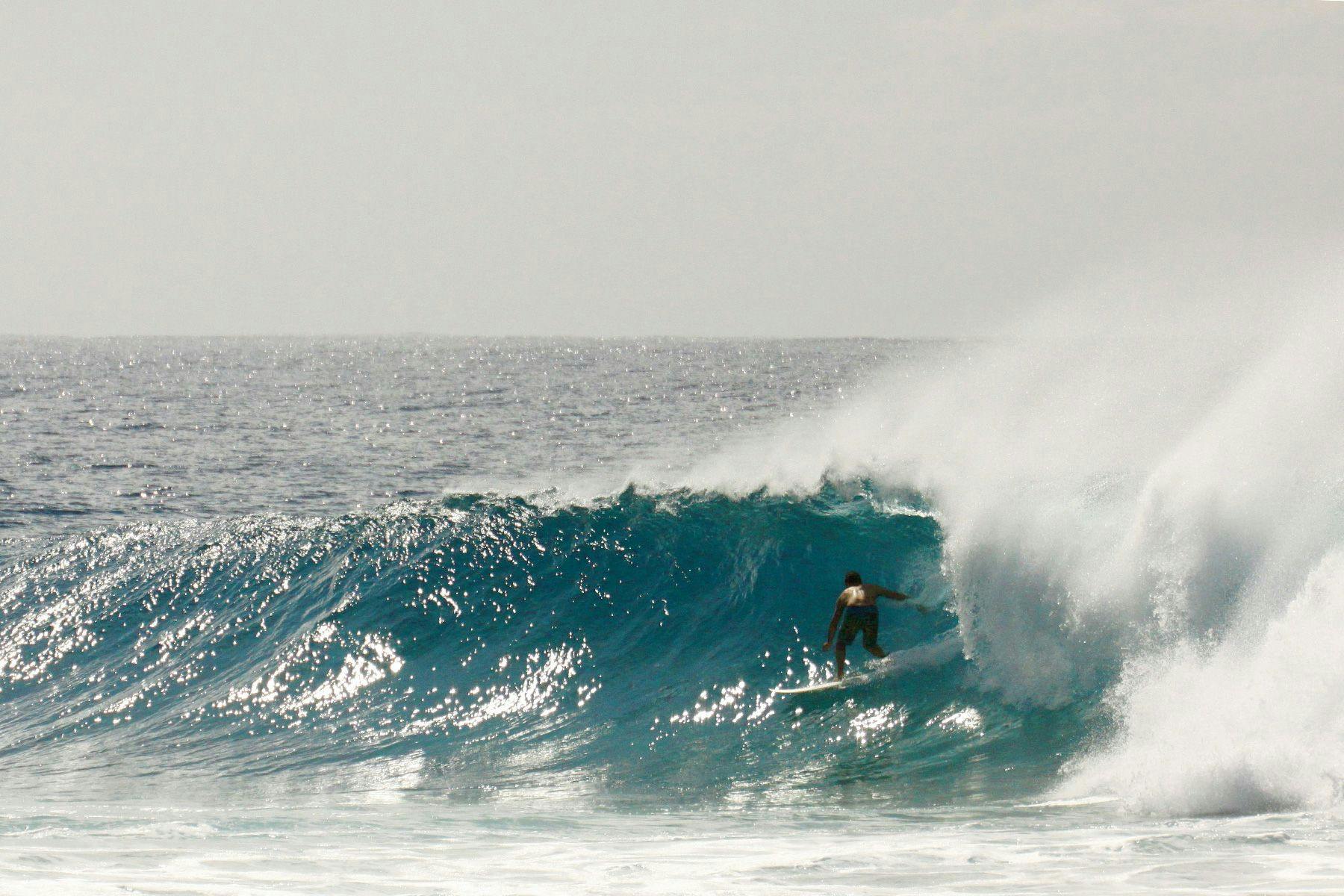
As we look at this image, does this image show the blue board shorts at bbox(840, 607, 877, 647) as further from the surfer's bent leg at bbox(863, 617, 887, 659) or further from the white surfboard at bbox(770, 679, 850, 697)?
the white surfboard at bbox(770, 679, 850, 697)

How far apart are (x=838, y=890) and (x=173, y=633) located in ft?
35.4

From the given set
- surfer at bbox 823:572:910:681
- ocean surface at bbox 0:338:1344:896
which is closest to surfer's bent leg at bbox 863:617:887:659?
surfer at bbox 823:572:910:681

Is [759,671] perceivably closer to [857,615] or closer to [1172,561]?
[857,615]

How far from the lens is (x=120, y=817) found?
8.58m

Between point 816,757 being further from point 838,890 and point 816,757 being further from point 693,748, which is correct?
point 838,890

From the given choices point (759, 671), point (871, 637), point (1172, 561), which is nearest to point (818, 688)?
point (871, 637)

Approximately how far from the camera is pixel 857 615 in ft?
37.2

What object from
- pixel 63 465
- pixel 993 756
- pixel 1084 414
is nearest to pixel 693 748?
pixel 993 756

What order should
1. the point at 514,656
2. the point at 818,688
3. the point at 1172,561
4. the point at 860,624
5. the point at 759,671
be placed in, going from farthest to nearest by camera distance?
the point at 514,656 → the point at 759,671 → the point at 860,624 → the point at 818,688 → the point at 1172,561

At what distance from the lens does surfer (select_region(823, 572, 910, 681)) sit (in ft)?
37.0

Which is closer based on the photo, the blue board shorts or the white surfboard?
the white surfboard

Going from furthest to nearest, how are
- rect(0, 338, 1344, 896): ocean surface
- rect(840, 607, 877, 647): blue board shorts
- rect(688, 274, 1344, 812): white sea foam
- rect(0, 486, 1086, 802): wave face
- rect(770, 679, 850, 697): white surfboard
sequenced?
rect(840, 607, 877, 647): blue board shorts < rect(770, 679, 850, 697): white surfboard < rect(0, 486, 1086, 802): wave face < rect(688, 274, 1344, 812): white sea foam < rect(0, 338, 1344, 896): ocean surface

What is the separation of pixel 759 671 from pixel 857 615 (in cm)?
133

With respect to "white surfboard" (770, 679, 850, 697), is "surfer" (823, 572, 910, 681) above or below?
above
